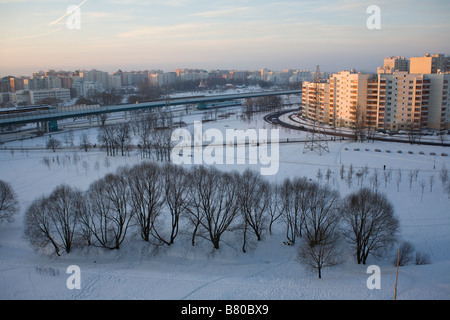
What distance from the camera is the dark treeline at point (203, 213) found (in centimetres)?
609

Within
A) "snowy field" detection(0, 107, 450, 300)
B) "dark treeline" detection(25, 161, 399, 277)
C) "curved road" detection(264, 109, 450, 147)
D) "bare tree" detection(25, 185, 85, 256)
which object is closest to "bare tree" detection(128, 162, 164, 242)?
"dark treeline" detection(25, 161, 399, 277)

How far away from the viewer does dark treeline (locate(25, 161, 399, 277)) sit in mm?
6094

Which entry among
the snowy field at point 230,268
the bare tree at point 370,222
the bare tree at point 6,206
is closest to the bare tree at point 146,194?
the snowy field at point 230,268

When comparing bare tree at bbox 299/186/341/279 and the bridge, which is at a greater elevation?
the bridge

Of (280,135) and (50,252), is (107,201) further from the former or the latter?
(280,135)

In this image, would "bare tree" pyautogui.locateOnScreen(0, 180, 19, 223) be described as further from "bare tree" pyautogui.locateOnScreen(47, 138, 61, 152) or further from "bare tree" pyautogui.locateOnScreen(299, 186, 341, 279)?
"bare tree" pyautogui.locateOnScreen(47, 138, 61, 152)

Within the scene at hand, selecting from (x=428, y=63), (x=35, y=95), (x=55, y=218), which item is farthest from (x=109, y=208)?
(x=35, y=95)

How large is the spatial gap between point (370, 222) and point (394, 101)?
13.1 m

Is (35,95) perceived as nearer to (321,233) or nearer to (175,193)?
(175,193)

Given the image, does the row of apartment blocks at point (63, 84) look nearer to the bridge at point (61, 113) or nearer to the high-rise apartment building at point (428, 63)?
the bridge at point (61, 113)

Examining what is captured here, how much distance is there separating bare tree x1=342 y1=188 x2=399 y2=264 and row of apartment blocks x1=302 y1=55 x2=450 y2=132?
11076 millimetres

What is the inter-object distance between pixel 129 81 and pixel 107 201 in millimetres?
60238

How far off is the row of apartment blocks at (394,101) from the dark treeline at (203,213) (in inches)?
430

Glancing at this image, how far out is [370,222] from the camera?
6.02m
